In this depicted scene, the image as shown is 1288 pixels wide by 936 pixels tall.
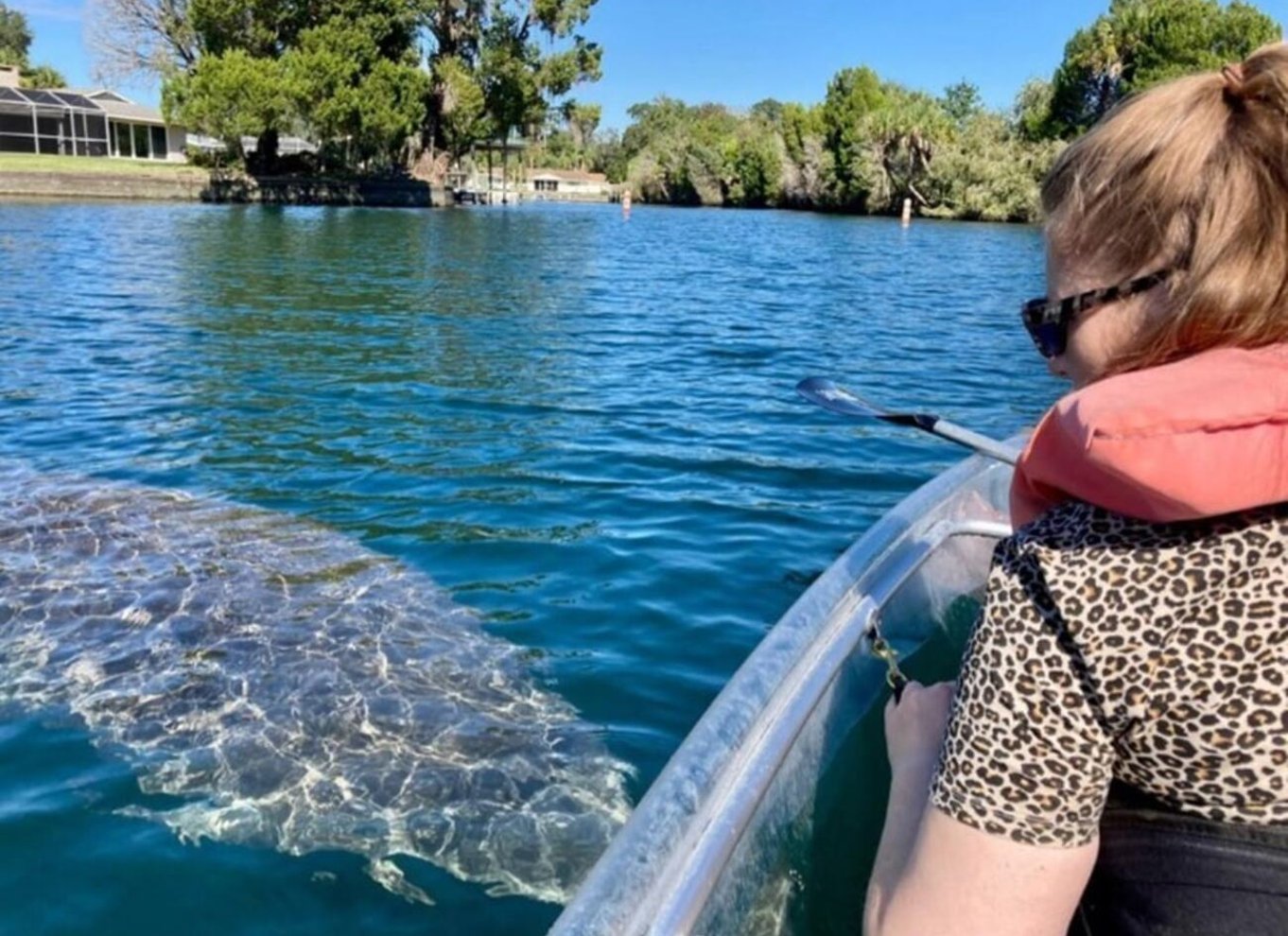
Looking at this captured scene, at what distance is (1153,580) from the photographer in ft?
4.25

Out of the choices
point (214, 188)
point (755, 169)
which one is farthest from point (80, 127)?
point (755, 169)

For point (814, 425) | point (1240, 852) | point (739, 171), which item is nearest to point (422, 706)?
point (1240, 852)

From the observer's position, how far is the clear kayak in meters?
1.89

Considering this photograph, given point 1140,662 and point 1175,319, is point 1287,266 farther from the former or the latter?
point 1140,662

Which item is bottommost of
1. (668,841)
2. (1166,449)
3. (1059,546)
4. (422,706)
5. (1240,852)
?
(422,706)

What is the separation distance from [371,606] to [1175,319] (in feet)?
15.7

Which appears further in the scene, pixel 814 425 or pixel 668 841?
pixel 814 425

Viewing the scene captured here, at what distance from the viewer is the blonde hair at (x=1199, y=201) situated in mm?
1292

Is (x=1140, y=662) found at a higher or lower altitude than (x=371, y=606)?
higher

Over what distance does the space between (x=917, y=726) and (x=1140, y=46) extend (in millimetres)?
67907

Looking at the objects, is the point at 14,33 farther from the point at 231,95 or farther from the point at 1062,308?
the point at 1062,308

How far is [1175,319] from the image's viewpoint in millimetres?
1359

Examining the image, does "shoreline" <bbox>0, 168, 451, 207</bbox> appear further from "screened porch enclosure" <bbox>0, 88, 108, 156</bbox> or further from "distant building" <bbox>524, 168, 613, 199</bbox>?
"distant building" <bbox>524, 168, 613, 199</bbox>

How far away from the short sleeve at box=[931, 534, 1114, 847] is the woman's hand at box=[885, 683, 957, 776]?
1.20 ft
